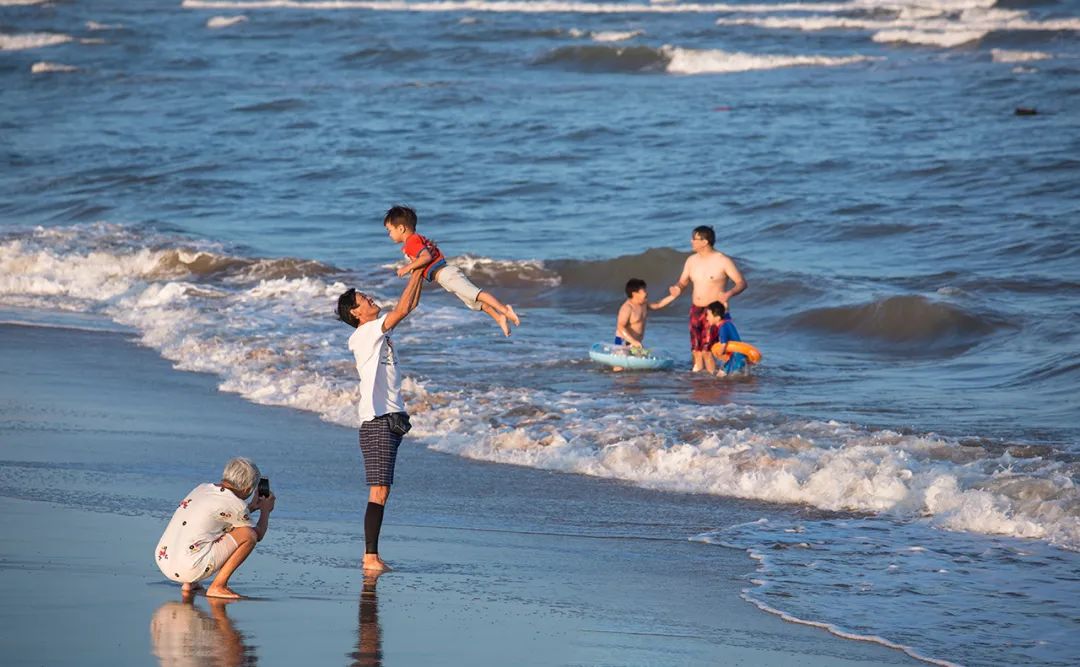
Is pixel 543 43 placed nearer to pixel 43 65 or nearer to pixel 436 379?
pixel 43 65

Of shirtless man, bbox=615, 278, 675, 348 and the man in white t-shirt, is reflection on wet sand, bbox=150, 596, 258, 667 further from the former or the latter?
shirtless man, bbox=615, 278, 675, 348

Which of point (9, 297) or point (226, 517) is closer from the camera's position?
point (226, 517)

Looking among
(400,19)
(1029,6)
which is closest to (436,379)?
(1029,6)

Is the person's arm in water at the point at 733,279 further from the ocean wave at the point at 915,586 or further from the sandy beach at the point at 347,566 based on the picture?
the ocean wave at the point at 915,586

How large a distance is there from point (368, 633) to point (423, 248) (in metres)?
1.99

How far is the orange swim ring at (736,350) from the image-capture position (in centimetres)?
1292

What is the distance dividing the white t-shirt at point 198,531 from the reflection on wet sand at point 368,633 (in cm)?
60

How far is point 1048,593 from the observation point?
7098mm

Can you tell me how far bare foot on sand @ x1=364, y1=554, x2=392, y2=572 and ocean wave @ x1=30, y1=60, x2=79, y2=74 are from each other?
1450 inches

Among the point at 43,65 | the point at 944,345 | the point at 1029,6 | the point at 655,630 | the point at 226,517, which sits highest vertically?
the point at 1029,6

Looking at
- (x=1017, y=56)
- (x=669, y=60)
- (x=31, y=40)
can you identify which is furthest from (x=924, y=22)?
(x=31, y=40)

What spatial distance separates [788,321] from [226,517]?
10.4 meters

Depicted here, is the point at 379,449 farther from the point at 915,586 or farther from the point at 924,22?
the point at 924,22

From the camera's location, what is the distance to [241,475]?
6.43 meters
